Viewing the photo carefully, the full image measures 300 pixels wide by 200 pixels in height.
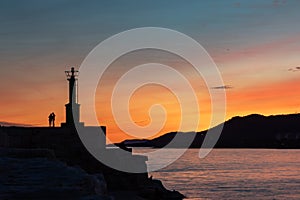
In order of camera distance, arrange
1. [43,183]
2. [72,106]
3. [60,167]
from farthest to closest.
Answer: [72,106]
[60,167]
[43,183]

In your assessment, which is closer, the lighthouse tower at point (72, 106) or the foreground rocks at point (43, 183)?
the foreground rocks at point (43, 183)

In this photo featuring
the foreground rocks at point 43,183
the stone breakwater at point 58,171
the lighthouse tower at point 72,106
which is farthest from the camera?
the lighthouse tower at point 72,106

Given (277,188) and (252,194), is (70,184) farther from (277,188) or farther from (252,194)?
(277,188)

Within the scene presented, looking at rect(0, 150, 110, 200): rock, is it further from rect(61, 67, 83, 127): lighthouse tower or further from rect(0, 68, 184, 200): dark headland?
rect(61, 67, 83, 127): lighthouse tower

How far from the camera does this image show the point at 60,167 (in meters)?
13.0

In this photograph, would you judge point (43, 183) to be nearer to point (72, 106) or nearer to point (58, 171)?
point (58, 171)

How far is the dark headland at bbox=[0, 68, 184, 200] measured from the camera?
10539mm

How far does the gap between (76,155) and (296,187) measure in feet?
142

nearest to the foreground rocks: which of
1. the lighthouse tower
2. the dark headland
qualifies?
the dark headland

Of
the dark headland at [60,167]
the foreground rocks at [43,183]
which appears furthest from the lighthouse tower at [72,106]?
the foreground rocks at [43,183]

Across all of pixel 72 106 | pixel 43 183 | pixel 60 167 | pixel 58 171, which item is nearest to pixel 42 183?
pixel 43 183

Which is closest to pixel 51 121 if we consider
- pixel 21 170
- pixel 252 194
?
pixel 21 170

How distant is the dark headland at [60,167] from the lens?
10.5m

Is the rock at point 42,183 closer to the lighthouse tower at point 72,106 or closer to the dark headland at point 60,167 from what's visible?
the dark headland at point 60,167
